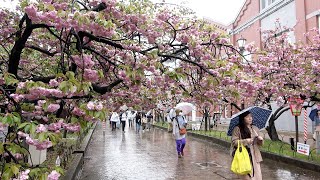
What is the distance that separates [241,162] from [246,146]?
1.36ft

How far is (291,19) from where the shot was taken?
83.0ft

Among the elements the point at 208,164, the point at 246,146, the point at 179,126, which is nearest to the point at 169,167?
the point at 208,164

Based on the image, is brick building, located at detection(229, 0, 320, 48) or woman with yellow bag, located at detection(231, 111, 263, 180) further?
brick building, located at detection(229, 0, 320, 48)

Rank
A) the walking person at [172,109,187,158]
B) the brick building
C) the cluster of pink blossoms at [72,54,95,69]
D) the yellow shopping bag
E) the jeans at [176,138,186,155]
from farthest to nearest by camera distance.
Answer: the brick building
the jeans at [176,138,186,155]
the walking person at [172,109,187,158]
the yellow shopping bag
the cluster of pink blossoms at [72,54,95,69]

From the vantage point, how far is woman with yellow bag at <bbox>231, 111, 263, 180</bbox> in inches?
251

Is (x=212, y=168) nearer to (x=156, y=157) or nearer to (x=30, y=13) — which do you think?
(x=156, y=157)

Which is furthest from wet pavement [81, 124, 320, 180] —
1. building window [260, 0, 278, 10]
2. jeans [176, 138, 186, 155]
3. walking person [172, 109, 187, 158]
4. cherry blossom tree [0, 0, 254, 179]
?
building window [260, 0, 278, 10]

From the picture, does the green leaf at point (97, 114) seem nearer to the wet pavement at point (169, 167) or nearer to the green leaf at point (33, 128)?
the green leaf at point (33, 128)

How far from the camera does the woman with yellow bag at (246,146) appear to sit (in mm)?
6371

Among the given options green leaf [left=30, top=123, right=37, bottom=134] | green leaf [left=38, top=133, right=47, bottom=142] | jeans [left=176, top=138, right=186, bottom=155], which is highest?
green leaf [left=30, top=123, right=37, bottom=134]

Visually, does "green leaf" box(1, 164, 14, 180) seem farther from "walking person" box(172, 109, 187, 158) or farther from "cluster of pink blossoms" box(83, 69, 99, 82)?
"walking person" box(172, 109, 187, 158)

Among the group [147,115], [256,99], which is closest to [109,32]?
[256,99]

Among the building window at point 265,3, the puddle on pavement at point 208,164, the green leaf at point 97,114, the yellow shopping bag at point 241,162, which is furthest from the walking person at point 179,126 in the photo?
the building window at point 265,3

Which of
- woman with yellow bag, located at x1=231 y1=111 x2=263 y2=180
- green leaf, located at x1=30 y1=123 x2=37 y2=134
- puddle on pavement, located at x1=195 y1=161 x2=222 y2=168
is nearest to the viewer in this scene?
green leaf, located at x1=30 y1=123 x2=37 y2=134
